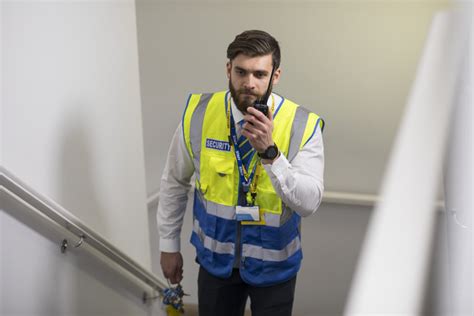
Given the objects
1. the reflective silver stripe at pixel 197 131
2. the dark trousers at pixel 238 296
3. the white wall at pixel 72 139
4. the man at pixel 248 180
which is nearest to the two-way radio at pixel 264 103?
the man at pixel 248 180

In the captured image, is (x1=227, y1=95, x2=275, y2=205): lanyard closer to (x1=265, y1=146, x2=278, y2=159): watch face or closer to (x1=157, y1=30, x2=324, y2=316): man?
(x1=157, y1=30, x2=324, y2=316): man

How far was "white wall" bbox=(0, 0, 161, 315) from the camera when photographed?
2.19m

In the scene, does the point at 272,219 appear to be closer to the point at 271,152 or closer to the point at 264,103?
the point at 271,152

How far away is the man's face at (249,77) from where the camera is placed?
2.30 meters

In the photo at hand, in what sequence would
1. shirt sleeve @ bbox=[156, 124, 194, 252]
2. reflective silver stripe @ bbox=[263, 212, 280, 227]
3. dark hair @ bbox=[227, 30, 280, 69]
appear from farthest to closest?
1. shirt sleeve @ bbox=[156, 124, 194, 252]
2. reflective silver stripe @ bbox=[263, 212, 280, 227]
3. dark hair @ bbox=[227, 30, 280, 69]

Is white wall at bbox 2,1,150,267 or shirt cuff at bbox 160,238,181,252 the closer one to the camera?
white wall at bbox 2,1,150,267

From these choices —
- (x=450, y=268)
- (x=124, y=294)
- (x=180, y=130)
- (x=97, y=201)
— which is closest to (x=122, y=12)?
(x=180, y=130)

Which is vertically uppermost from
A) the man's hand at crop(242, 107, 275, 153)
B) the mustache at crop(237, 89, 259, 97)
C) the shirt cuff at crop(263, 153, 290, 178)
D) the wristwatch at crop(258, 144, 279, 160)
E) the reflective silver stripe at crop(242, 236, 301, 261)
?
the mustache at crop(237, 89, 259, 97)

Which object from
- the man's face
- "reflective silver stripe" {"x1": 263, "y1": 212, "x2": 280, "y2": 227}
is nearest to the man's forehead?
the man's face

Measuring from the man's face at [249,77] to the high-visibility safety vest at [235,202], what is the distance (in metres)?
0.14

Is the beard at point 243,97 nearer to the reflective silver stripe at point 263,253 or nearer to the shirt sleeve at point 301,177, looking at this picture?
the shirt sleeve at point 301,177

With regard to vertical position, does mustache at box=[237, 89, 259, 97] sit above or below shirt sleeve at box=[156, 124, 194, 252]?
above

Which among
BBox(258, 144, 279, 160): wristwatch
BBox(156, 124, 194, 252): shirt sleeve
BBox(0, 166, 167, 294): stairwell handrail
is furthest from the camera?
BBox(156, 124, 194, 252): shirt sleeve

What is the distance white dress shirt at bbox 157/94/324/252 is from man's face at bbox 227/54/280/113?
0.10 meters
